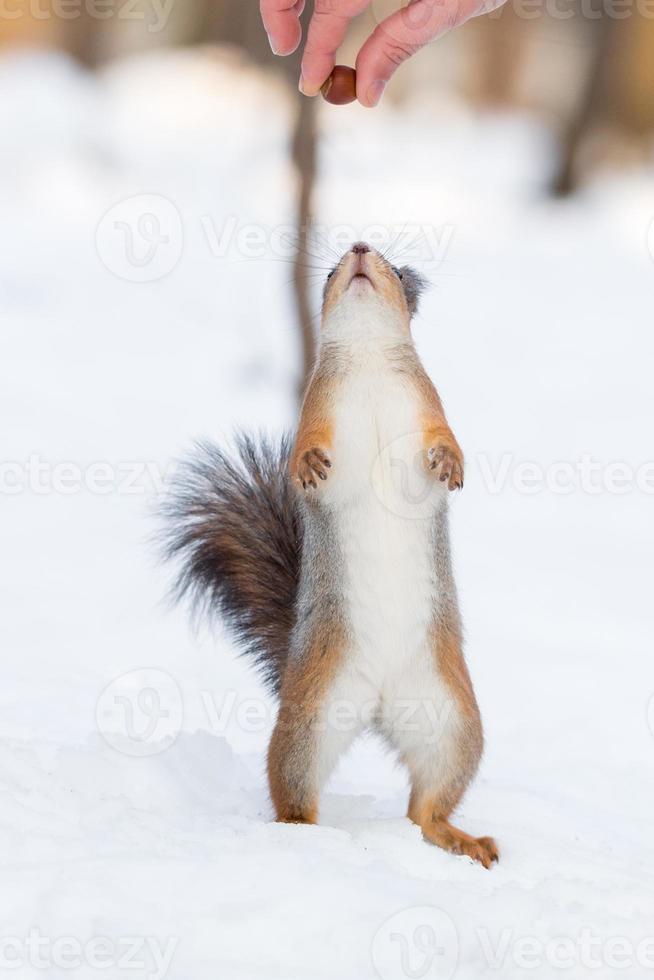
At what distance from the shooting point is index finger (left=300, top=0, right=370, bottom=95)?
338cm

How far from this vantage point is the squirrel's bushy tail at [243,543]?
417 cm

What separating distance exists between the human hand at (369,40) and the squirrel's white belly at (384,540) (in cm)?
84

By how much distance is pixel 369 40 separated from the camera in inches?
136

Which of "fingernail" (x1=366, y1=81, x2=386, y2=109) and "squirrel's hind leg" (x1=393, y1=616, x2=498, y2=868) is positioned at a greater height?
"fingernail" (x1=366, y1=81, x2=386, y2=109)

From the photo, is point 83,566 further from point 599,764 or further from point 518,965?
point 518,965

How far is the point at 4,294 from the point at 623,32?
716 centimetres

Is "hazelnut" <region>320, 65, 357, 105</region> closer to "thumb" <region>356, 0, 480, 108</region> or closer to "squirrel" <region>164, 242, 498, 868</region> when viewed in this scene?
"thumb" <region>356, 0, 480, 108</region>

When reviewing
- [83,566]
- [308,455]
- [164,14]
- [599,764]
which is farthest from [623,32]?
[308,455]

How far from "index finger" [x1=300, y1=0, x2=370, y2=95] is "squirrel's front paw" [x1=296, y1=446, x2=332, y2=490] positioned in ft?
3.00

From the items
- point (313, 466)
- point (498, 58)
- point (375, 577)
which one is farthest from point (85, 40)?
point (375, 577)

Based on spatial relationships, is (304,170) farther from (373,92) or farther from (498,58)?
(498,58)

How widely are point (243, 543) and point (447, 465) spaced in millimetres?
972

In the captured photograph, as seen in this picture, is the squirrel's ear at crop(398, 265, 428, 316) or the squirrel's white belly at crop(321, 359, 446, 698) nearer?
the squirrel's white belly at crop(321, 359, 446, 698)

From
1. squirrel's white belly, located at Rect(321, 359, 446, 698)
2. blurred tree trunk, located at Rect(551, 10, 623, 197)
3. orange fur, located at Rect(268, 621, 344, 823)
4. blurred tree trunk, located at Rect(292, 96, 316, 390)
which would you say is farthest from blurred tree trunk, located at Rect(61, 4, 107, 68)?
orange fur, located at Rect(268, 621, 344, 823)
